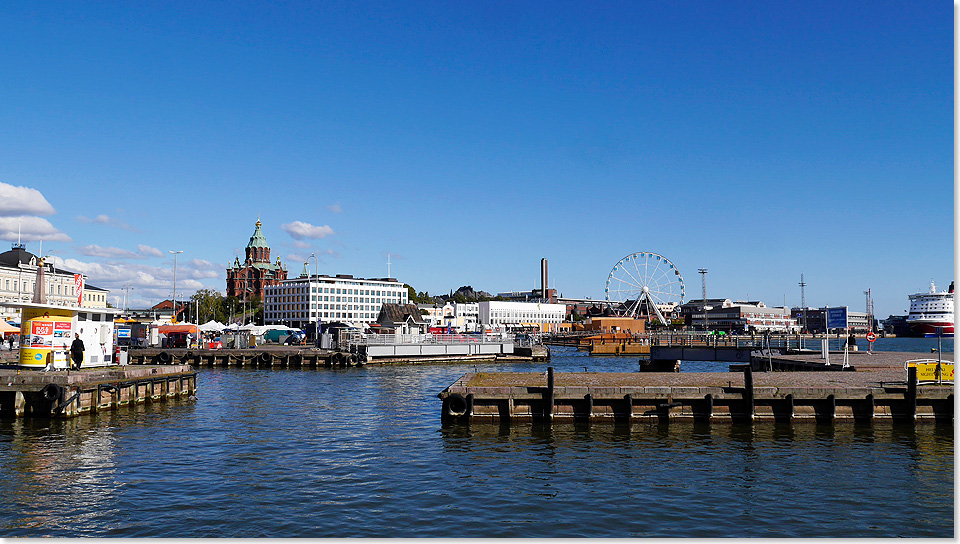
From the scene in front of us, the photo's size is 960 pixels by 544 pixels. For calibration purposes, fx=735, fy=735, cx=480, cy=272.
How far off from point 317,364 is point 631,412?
4964 centimetres

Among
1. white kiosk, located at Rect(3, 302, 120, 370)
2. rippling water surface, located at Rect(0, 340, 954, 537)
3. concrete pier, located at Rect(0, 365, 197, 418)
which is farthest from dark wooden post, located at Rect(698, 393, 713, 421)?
white kiosk, located at Rect(3, 302, 120, 370)

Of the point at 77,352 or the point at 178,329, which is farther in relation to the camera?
the point at 178,329

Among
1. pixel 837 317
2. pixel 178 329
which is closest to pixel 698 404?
pixel 837 317

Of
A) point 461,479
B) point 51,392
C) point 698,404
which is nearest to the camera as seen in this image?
point 461,479

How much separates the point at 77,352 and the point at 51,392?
4577 millimetres

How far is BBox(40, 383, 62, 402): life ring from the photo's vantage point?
31.5 m

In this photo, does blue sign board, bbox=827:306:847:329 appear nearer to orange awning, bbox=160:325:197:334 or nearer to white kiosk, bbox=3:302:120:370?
white kiosk, bbox=3:302:120:370

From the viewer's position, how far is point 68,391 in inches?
1256

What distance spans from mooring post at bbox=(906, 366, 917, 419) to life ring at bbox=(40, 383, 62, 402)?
117 feet

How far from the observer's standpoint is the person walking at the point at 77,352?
1407 inches

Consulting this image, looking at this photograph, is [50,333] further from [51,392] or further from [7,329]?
[7,329]

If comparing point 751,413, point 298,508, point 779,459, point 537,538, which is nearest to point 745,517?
point 537,538

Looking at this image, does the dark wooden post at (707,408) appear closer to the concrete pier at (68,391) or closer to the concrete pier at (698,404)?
the concrete pier at (698,404)

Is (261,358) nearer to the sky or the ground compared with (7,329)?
nearer to the ground
